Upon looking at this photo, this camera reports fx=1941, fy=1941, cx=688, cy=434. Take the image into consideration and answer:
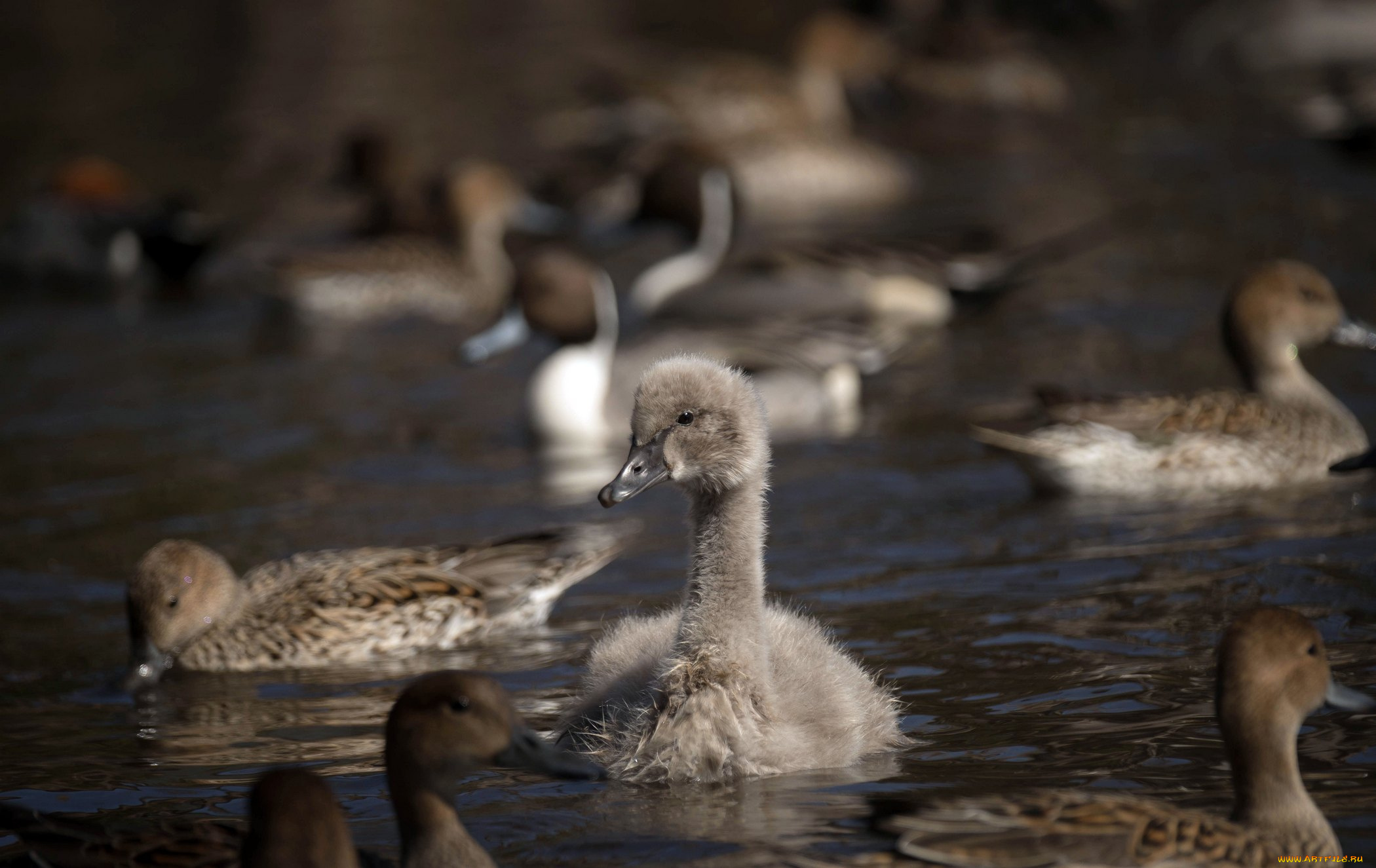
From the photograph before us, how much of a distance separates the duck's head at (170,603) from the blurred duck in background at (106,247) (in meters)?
9.20

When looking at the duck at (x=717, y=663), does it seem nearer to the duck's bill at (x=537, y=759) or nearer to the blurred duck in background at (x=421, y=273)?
the duck's bill at (x=537, y=759)

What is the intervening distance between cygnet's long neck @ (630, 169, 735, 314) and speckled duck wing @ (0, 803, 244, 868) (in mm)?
8861

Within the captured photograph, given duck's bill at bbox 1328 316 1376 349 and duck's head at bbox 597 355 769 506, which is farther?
duck's bill at bbox 1328 316 1376 349

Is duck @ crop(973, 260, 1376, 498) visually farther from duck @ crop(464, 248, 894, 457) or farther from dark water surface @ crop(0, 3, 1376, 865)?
duck @ crop(464, 248, 894, 457)

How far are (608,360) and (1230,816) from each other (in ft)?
24.1

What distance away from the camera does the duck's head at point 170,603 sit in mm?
7527

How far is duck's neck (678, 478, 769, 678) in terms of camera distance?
578 centimetres

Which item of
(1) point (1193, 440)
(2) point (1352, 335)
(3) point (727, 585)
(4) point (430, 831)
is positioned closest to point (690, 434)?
(3) point (727, 585)

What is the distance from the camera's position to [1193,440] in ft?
30.2

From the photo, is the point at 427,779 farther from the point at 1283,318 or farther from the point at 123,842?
the point at 1283,318

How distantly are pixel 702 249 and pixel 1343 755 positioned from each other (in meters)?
9.57

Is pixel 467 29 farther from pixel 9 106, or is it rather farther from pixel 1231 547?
pixel 1231 547

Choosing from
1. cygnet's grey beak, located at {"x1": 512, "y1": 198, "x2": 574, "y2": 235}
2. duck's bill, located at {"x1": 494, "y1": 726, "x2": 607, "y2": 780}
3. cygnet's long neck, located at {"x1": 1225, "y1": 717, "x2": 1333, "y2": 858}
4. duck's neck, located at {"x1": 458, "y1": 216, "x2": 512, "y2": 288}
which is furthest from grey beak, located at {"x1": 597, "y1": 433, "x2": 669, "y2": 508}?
cygnet's grey beak, located at {"x1": 512, "y1": 198, "x2": 574, "y2": 235}

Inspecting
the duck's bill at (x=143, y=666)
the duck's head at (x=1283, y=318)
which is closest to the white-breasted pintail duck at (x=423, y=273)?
the duck's head at (x=1283, y=318)
